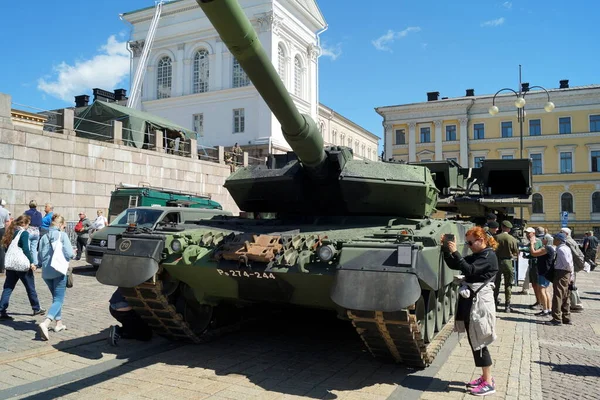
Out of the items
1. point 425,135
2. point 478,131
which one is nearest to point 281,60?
point 425,135

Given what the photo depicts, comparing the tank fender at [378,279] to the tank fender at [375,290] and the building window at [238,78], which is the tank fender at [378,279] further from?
the building window at [238,78]

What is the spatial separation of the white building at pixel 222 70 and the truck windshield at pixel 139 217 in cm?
1944

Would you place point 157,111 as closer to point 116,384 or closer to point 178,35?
point 178,35

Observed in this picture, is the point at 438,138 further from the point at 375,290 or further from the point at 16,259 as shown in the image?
the point at 375,290

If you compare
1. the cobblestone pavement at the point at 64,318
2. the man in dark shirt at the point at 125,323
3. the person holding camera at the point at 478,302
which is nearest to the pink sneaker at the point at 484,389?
the person holding camera at the point at 478,302

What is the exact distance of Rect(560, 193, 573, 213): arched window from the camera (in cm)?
4600

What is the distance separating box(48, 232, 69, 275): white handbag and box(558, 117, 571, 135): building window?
156 feet

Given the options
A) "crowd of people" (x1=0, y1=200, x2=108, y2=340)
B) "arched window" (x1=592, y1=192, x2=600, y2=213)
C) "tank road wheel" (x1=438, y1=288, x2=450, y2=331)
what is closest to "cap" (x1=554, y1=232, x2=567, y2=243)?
"tank road wheel" (x1=438, y1=288, x2=450, y2=331)

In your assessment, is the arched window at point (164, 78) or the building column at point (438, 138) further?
the building column at point (438, 138)

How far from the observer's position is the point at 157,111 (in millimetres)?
37406

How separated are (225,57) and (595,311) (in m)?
28.3

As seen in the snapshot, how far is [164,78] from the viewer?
37.3m

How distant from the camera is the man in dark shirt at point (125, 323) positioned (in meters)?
6.84

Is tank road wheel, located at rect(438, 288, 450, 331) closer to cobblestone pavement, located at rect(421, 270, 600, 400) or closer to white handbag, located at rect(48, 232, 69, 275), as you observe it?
cobblestone pavement, located at rect(421, 270, 600, 400)
